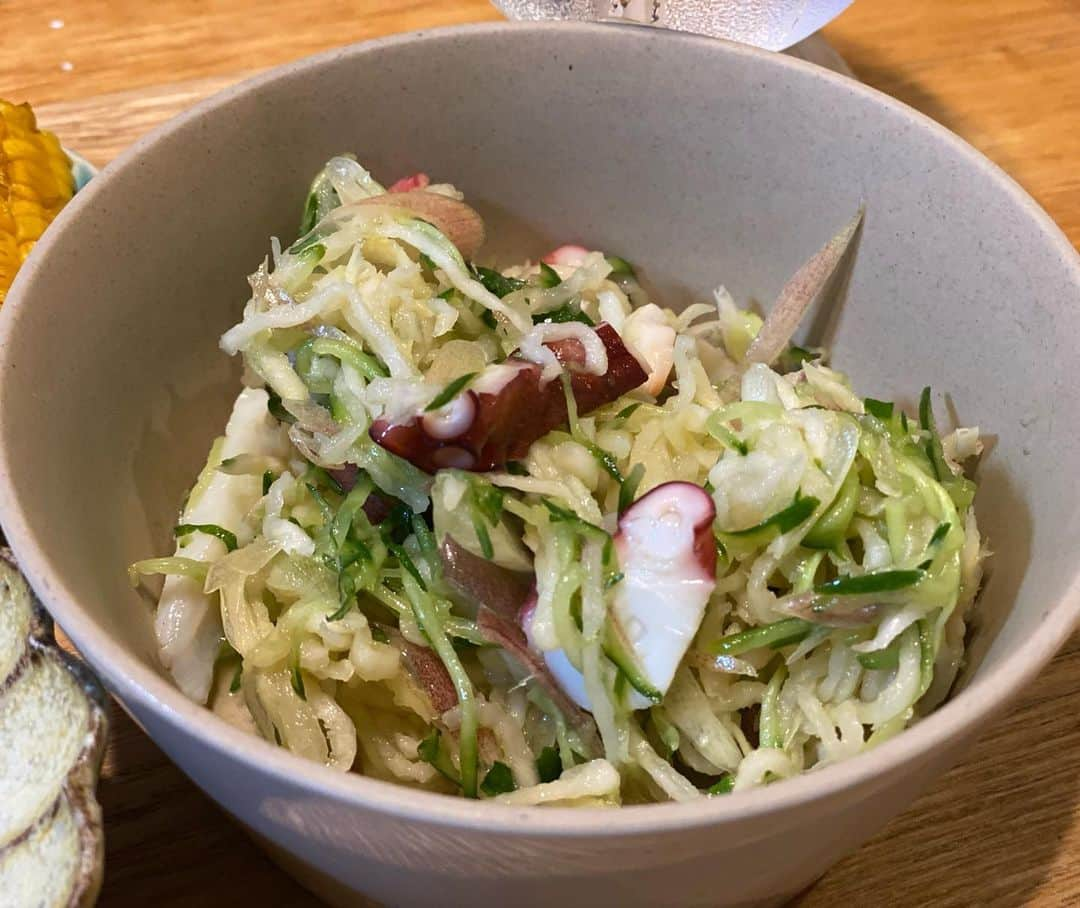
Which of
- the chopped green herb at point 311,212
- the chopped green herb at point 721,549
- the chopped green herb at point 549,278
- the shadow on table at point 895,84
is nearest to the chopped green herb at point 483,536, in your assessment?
the chopped green herb at point 721,549

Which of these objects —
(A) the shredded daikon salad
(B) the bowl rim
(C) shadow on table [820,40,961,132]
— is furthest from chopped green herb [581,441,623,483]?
(C) shadow on table [820,40,961,132]

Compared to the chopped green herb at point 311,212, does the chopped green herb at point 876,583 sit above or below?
below

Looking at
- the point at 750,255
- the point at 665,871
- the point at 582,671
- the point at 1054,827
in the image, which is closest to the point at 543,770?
the point at 582,671

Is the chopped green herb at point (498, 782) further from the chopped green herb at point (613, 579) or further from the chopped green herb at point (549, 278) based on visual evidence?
the chopped green herb at point (549, 278)

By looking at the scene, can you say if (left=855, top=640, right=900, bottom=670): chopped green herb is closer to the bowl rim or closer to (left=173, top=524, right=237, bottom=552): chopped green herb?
the bowl rim

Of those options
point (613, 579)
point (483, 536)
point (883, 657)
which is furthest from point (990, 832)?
point (483, 536)
